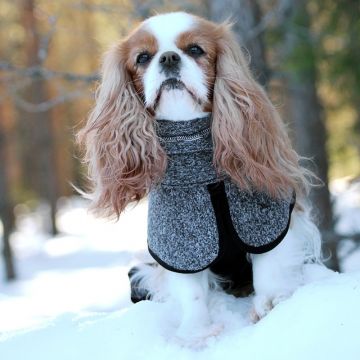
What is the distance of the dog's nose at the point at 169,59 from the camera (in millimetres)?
2068

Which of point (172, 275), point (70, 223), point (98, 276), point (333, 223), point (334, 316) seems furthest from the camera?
point (70, 223)

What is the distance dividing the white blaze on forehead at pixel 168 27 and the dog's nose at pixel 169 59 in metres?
0.07

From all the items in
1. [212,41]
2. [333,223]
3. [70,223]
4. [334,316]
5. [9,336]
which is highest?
[212,41]

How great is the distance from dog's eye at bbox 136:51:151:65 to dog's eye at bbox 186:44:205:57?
0.15 metres

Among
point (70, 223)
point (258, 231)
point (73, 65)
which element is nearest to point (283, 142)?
point (258, 231)

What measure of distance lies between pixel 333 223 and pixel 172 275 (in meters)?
2.83

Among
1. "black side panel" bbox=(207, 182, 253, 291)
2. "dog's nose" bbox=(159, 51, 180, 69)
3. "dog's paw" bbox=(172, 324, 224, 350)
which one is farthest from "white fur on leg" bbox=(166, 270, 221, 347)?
"dog's nose" bbox=(159, 51, 180, 69)

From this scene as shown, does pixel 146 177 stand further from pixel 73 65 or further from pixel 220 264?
pixel 73 65

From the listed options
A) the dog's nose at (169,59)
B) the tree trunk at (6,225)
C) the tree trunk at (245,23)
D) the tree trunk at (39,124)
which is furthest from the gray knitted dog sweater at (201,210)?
the tree trunk at (39,124)

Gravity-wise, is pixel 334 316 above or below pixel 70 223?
above

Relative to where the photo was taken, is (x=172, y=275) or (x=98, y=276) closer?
(x=172, y=275)

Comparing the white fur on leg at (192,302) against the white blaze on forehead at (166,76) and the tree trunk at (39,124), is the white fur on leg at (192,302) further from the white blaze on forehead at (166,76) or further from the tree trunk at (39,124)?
the tree trunk at (39,124)

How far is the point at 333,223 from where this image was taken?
15.9ft

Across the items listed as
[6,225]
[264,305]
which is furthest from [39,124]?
[264,305]
